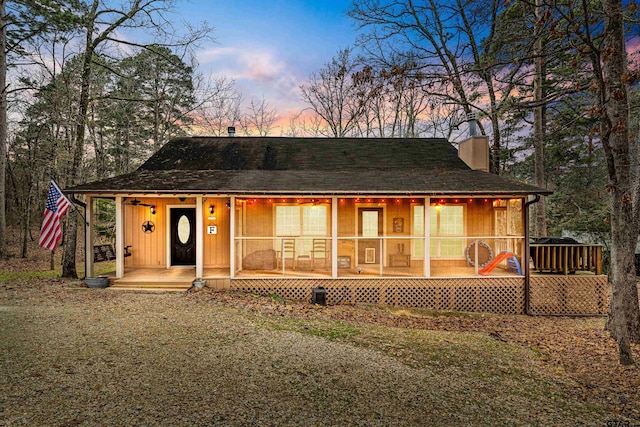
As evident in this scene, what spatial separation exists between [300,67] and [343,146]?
13636 mm

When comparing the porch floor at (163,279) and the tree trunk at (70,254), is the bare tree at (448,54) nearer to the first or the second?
the porch floor at (163,279)

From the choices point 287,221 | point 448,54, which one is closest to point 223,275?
point 287,221

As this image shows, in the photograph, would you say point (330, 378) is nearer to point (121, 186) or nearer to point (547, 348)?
point (547, 348)

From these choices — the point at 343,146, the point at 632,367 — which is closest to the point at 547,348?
the point at 632,367

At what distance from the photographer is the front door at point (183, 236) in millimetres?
11852

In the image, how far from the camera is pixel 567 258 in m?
9.90

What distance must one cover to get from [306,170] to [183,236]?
16.2ft

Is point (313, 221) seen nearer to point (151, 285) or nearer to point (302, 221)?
point (302, 221)

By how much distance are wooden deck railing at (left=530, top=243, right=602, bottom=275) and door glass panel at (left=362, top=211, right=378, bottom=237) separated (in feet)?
15.8

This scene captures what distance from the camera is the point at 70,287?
971 cm

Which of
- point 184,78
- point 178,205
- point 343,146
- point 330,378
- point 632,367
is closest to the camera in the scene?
point 330,378

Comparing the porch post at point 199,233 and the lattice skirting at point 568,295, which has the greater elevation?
the porch post at point 199,233

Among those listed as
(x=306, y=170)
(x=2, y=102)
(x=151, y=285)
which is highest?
(x=2, y=102)

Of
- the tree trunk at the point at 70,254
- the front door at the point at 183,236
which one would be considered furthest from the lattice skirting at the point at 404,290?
the tree trunk at the point at 70,254
